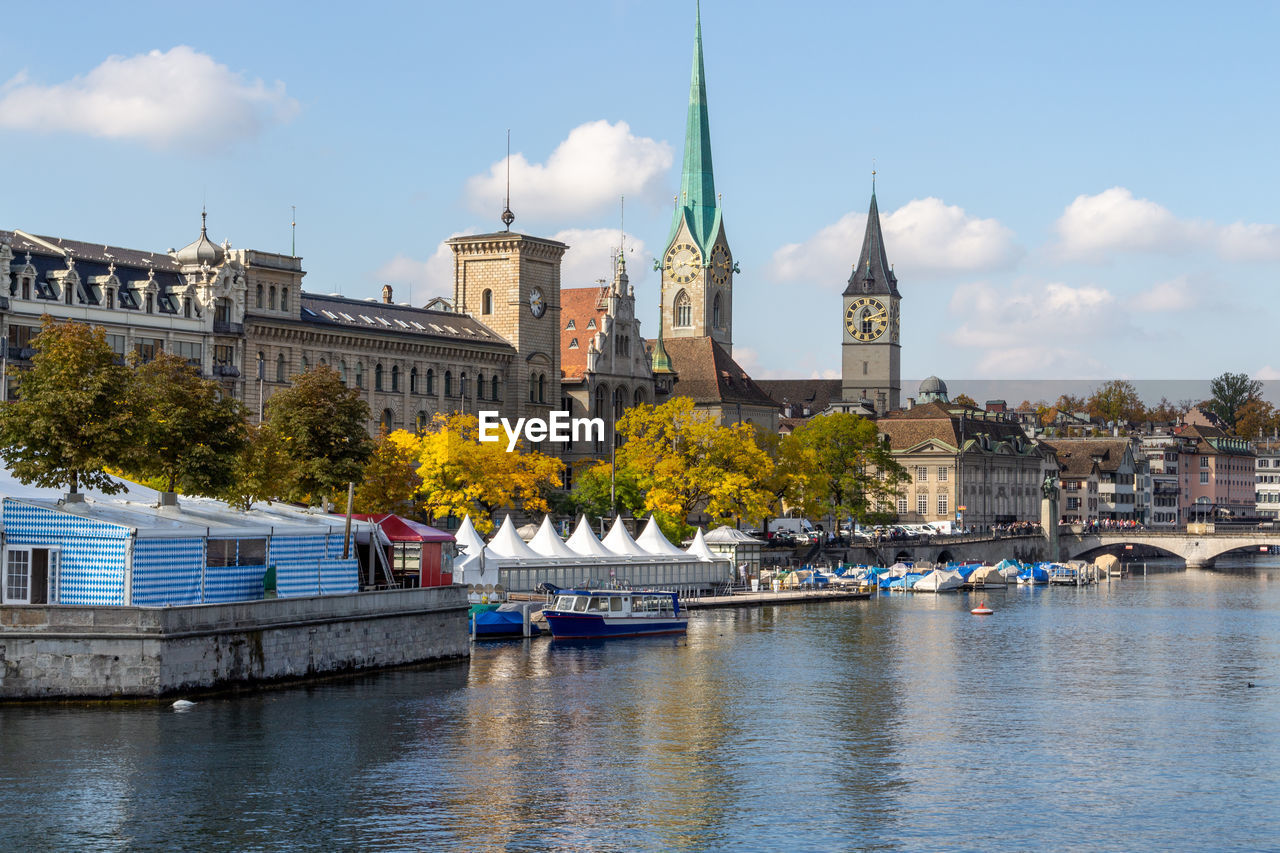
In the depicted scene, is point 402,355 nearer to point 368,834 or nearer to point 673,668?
point 673,668

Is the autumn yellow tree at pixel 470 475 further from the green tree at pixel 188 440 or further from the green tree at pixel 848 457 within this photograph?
the green tree at pixel 848 457

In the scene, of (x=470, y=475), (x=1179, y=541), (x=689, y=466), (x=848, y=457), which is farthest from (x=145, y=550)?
(x=1179, y=541)

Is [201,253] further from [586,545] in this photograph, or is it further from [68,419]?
[68,419]

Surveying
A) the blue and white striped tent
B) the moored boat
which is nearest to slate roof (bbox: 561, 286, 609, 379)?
the moored boat

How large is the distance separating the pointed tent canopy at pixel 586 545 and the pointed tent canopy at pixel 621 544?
1.23 metres

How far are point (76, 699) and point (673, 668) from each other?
24713 mm

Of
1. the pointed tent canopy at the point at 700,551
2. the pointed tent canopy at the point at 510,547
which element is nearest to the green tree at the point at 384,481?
the pointed tent canopy at the point at 510,547

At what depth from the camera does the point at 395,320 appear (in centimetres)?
13212

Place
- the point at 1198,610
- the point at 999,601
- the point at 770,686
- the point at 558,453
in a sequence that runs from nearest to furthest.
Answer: the point at 770,686 → the point at 1198,610 → the point at 999,601 → the point at 558,453

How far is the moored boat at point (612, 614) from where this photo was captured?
266ft

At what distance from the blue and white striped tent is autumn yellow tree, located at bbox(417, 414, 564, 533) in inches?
1638

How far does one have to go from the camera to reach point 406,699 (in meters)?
57.4

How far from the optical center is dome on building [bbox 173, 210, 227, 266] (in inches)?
4486

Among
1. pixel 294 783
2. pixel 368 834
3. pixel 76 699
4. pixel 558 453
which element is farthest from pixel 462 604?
pixel 558 453
